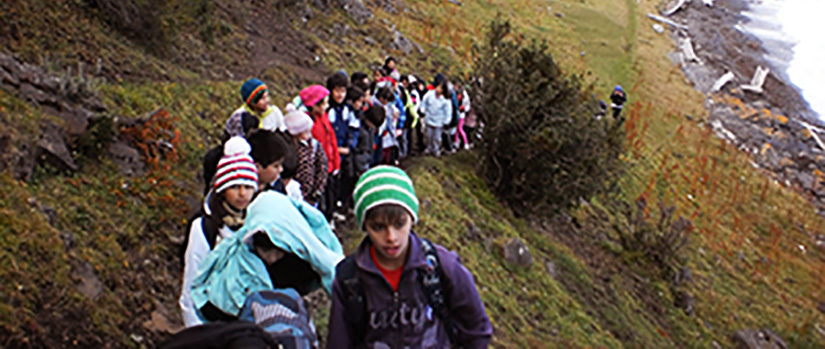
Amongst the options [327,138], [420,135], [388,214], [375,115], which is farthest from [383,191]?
[420,135]

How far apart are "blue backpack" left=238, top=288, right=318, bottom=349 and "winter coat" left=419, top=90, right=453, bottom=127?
9067 millimetres

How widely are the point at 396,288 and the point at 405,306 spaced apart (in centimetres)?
9

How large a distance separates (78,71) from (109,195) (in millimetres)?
2437

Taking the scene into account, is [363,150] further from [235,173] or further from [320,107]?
[235,173]

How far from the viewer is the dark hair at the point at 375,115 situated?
8555 mm

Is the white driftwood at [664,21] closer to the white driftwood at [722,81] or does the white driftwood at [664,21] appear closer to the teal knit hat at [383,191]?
the white driftwood at [722,81]

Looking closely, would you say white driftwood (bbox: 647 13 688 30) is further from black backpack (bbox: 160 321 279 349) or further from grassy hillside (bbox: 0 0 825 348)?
black backpack (bbox: 160 321 279 349)

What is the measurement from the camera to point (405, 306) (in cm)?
313

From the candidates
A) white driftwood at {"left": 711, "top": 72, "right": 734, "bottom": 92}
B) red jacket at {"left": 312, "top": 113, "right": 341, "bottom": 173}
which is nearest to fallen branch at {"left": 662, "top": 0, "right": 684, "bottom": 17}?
white driftwood at {"left": 711, "top": 72, "right": 734, "bottom": 92}

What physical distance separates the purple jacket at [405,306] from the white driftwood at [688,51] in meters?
32.6

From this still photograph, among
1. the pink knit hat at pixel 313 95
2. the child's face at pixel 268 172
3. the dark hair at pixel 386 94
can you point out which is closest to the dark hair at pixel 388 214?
the child's face at pixel 268 172

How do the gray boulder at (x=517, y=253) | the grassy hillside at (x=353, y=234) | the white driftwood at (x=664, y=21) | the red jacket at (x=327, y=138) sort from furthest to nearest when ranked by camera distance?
the white driftwood at (x=664, y=21) → the gray boulder at (x=517, y=253) → the red jacket at (x=327, y=138) → the grassy hillside at (x=353, y=234)

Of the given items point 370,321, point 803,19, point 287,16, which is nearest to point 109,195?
point 370,321

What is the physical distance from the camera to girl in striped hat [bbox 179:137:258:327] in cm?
381
